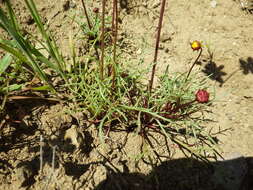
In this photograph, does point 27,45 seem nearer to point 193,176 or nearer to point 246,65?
point 193,176

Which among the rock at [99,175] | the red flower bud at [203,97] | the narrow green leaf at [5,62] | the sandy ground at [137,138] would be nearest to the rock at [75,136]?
the sandy ground at [137,138]

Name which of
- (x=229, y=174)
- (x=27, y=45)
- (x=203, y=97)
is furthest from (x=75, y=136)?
(x=229, y=174)

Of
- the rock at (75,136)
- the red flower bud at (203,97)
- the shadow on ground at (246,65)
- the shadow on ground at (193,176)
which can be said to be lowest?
the shadow on ground at (193,176)

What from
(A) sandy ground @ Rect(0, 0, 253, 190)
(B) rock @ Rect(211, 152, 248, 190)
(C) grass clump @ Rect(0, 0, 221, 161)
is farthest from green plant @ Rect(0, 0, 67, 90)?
(B) rock @ Rect(211, 152, 248, 190)

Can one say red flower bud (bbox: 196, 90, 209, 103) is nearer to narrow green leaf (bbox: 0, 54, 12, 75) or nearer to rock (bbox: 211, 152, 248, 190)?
rock (bbox: 211, 152, 248, 190)

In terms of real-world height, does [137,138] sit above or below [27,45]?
below

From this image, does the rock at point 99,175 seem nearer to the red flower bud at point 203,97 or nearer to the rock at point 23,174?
the rock at point 23,174
